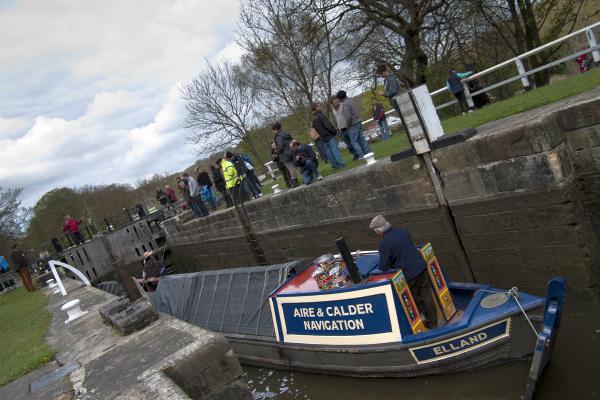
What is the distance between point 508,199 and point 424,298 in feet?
6.82

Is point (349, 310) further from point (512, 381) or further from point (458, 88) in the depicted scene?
point (458, 88)

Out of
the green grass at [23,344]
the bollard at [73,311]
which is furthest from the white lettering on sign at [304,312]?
the bollard at [73,311]

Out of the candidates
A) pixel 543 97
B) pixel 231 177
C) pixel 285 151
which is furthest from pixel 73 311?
pixel 543 97

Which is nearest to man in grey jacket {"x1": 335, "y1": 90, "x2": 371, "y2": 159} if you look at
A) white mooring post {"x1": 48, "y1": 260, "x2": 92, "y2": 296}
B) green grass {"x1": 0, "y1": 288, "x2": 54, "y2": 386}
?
green grass {"x1": 0, "y1": 288, "x2": 54, "y2": 386}

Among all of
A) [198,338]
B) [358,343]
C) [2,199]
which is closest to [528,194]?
[358,343]

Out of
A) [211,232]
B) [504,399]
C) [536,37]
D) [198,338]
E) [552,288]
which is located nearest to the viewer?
[198,338]

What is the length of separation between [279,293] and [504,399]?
3509 millimetres

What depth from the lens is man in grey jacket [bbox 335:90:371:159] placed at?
10.9 meters

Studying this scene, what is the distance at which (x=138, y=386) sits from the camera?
11.4ft

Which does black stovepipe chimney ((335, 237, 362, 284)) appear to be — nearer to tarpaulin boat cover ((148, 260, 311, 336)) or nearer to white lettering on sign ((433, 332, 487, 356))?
white lettering on sign ((433, 332, 487, 356))

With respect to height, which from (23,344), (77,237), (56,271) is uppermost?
(77,237)

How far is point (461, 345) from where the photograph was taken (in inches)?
220

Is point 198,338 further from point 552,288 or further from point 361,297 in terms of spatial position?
point 552,288

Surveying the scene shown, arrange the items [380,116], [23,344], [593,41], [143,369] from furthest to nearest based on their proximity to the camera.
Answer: [380,116] → [593,41] → [23,344] → [143,369]
